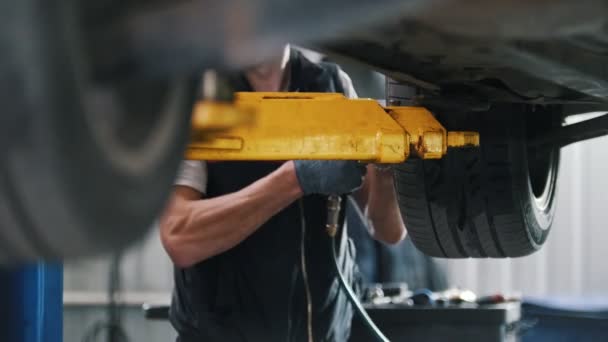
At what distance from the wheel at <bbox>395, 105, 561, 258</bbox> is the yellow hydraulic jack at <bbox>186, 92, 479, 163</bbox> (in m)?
0.30

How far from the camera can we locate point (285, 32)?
2.78ft

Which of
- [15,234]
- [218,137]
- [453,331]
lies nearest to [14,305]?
[218,137]

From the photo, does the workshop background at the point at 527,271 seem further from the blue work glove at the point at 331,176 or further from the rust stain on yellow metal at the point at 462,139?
the rust stain on yellow metal at the point at 462,139

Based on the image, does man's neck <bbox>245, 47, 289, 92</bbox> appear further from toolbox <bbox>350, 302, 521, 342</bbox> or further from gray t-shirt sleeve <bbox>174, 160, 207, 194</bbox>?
toolbox <bbox>350, 302, 521, 342</bbox>

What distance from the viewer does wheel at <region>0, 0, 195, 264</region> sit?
2.67ft

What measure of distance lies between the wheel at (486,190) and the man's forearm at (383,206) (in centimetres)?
28

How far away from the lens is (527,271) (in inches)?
216

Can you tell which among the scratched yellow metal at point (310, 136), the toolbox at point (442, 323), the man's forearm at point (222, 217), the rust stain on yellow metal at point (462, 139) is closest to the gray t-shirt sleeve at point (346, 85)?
the man's forearm at point (222, 217)

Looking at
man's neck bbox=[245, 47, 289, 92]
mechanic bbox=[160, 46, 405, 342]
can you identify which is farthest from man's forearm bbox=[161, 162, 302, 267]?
man's neck bbox=[245, 47, 289, 92]

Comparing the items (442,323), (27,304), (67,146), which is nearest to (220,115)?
(67,146)

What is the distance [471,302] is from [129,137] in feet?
6.37

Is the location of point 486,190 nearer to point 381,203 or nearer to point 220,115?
point 381,203

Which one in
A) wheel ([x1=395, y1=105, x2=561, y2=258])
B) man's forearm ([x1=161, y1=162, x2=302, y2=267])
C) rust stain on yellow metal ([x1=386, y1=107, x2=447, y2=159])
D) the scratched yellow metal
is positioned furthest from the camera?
man's forearm ([x1=161, y1=162, x2=302, y2=267])

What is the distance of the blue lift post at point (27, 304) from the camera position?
2039mm
